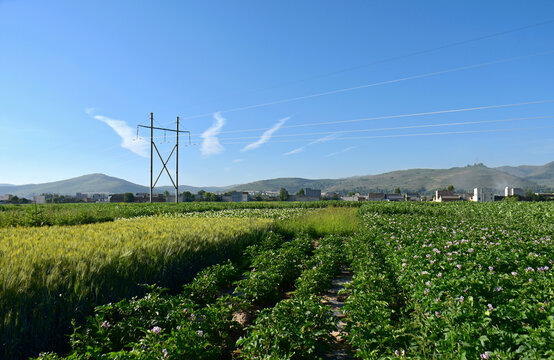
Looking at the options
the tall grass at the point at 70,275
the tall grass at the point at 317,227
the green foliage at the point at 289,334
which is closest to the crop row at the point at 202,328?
the green foliage at the point at 289,334

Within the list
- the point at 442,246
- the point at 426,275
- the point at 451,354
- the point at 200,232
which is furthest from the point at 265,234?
the point at 451,354

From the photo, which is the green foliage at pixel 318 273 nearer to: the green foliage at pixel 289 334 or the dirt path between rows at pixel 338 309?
the dirt path between rows at pixel 338 309

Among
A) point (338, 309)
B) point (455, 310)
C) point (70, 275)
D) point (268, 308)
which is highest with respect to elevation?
point (70, 275)

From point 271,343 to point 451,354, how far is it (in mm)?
1957

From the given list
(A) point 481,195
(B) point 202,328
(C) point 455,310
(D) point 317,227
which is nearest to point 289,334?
(B) point 202,328

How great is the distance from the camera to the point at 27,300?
3.67m

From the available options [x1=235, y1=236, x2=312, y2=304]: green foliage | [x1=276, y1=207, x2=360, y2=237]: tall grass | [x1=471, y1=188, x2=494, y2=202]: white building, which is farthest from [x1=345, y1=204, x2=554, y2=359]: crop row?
[x1=471, y1=188, x2=494, y2=202]: white building

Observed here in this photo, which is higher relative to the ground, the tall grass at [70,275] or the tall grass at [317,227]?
the tall grass at [70,275]

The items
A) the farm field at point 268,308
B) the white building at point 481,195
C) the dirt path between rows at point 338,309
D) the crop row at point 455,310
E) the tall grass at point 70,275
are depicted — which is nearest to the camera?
the crop row at point 455,310

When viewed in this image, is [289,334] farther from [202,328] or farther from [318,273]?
[318,273]

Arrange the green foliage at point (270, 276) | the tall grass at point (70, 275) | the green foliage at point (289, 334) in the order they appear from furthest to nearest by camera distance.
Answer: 1. the green foliage at point (270, 276)
2. the tall grass at point (70, 275)
3. the green foliage at point (289, 334)

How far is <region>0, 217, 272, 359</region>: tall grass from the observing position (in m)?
3.60

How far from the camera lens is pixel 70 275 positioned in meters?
4.27

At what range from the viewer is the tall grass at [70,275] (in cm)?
360
